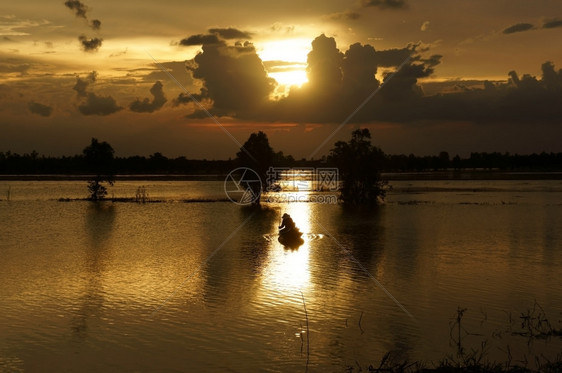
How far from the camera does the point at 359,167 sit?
87.9 m

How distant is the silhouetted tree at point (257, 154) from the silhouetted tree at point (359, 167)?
1101cm

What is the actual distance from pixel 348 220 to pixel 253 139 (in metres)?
33.9

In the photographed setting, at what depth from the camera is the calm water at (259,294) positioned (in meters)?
18.1

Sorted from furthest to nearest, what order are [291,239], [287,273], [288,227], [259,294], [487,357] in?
[288,227] → [291,239] → [287,273] → [259,294] → [487,357]

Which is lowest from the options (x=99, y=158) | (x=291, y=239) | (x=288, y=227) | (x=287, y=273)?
(x=287, y=273)

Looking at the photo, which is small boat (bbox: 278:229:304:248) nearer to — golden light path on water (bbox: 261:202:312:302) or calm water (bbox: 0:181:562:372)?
golden light path on water (bbox: 261:202:312:302)

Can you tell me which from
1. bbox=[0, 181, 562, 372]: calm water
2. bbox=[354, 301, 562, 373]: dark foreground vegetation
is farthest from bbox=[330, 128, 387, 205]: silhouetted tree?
bbox=[354, 301, 562, 373]: dark foreground vegetation

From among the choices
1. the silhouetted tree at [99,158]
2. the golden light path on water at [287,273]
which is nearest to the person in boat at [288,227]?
the golden light path on water at [287,273]

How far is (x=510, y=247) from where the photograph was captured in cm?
4184

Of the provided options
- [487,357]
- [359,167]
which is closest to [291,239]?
[487,357]

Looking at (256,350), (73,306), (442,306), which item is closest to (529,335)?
(442,306)

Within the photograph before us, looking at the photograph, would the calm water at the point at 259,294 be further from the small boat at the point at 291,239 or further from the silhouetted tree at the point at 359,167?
the silhouetted tree at the point at 359,167

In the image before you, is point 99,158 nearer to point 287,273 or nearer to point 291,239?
point 291,239

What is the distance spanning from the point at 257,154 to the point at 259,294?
68.6 m
